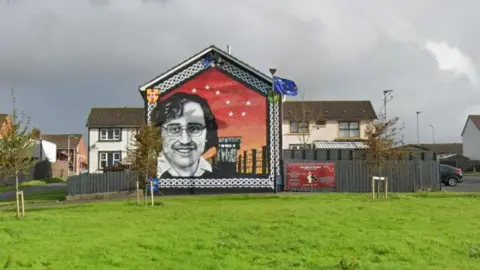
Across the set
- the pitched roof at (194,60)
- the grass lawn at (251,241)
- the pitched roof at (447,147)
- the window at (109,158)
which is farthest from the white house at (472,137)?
the grass lawn at (251,241)

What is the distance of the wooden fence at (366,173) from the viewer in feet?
124

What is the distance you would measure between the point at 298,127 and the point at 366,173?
35.0m

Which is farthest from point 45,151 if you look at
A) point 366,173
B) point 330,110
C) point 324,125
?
point 366,173

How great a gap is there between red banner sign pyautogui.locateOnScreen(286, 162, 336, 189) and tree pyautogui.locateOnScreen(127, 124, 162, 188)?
11685mm

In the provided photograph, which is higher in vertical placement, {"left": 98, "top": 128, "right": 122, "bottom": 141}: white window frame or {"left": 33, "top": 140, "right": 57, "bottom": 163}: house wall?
{"left": 98, "top": 128, "right": 122, "bottom": 141}: white window frame

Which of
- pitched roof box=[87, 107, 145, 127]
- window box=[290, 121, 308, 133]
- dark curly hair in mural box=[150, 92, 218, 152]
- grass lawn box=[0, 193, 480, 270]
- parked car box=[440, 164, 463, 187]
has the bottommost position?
grass lawn box=[0, 193, 480, 270]

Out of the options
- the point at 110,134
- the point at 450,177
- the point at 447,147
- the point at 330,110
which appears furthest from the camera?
the point at 447,147

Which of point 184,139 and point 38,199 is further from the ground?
point 184,139

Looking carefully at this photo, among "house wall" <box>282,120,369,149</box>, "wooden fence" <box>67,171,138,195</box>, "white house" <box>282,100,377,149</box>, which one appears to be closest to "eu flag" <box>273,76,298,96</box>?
"wooden fence" <box>67,171,138,195</box>

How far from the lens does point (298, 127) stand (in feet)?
238

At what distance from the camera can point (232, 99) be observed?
37.4 m

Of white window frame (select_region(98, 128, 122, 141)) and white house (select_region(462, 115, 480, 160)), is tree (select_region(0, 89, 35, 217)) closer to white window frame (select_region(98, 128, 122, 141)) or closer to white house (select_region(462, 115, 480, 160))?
white window frame (select_region(98, 128, 122, 141))

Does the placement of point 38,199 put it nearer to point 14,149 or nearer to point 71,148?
point 14,149

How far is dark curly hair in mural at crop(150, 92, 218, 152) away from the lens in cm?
3700
